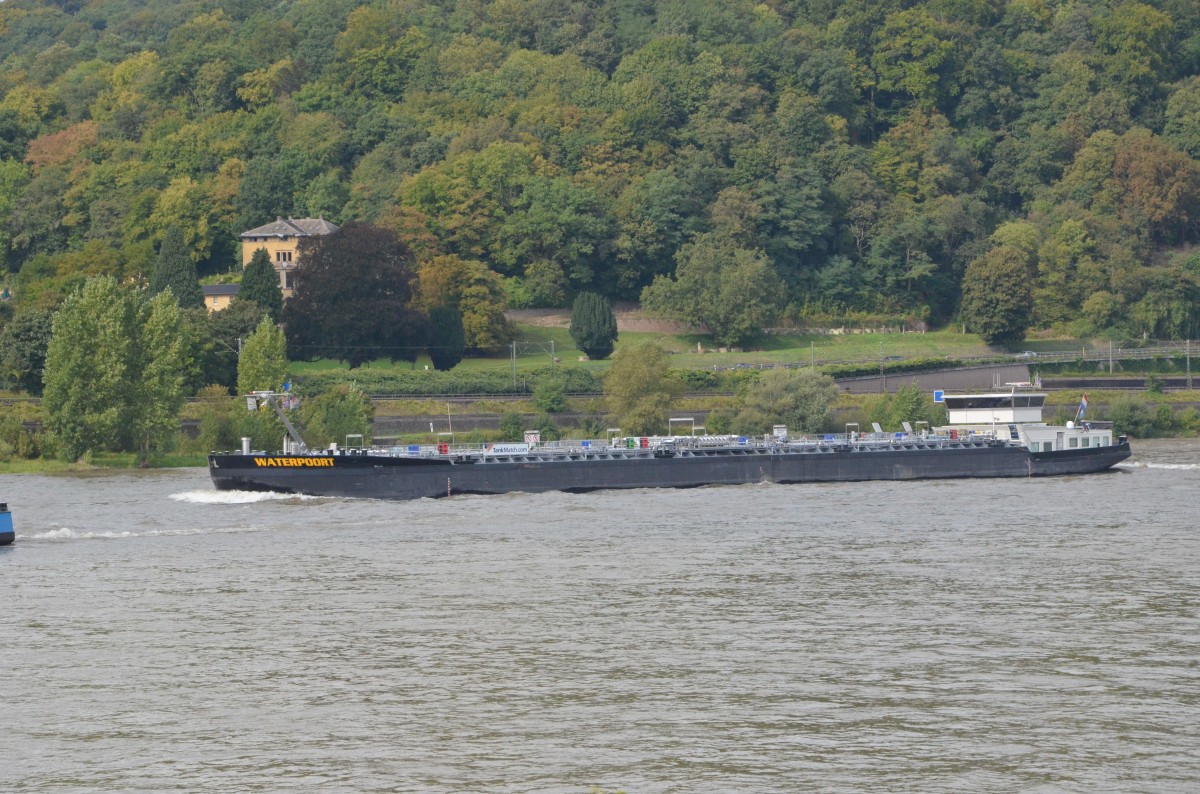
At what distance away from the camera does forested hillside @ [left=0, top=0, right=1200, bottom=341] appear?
5782 inches

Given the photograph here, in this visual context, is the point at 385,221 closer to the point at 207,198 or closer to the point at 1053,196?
the point at 207,198

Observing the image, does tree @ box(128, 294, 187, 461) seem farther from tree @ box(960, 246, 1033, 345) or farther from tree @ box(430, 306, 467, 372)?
tree @ box(960, 246, 1033, 345)

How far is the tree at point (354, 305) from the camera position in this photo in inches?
4833

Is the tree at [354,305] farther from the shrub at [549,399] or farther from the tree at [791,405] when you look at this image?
the tree at [791,405]

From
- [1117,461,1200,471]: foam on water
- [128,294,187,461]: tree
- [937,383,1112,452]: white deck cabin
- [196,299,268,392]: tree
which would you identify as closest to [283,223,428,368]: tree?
[196,299,268,392]: tree

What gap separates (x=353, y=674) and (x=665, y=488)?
46.0m

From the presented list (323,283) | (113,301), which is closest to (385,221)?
(323,283)

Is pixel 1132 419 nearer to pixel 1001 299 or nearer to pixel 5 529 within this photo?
pixel 1001 299

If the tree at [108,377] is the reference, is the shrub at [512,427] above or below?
below

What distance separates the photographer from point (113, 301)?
94.2 m

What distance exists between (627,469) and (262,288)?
50612mm

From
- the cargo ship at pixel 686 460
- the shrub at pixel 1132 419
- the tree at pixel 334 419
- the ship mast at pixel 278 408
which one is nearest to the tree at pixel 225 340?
the tree at pixel 334 419

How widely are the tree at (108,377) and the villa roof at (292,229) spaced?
48452 mm

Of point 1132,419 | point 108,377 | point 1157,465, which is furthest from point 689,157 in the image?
point 108,377
